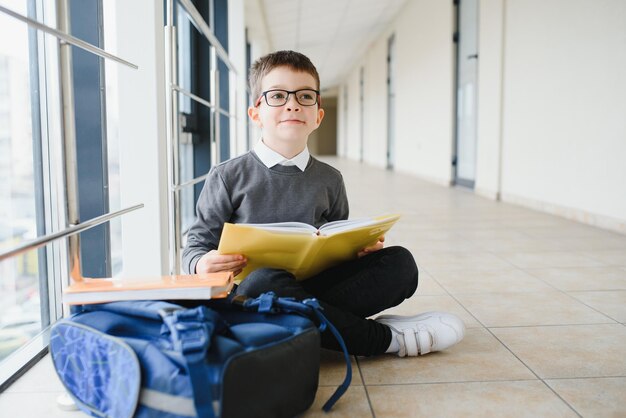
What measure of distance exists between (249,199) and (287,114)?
17 cm

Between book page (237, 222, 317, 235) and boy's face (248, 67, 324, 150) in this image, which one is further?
boy's face (248, 67, 324, 150)

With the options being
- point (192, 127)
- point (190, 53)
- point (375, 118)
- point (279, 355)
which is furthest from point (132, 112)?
point (375, 118)

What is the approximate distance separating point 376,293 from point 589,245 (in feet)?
4.83

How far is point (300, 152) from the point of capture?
3.61 feet

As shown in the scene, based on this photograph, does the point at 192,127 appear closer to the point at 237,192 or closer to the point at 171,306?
the point at 237,192

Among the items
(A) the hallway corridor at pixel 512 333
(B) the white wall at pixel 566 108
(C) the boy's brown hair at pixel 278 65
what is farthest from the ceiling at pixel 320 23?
(C) the boy's brown hair at pixel 278 65

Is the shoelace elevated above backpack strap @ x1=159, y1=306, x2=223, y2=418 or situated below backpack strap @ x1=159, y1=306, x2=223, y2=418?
below

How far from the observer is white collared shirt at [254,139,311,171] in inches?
42.5

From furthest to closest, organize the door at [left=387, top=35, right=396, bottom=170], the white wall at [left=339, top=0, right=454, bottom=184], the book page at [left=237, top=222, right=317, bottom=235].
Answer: the door at [left=387, top=35, right=396, bottom=170] → the white wall at [left=339, top=0, right=454, bottom=184] → the book page at [left=237, top=222, right=317, bottom=235]

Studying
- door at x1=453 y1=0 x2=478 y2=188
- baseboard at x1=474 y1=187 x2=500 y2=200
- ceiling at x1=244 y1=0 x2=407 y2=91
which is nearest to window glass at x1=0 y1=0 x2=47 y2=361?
baseboard at x1=474 y1=187 x2=500 y2=200

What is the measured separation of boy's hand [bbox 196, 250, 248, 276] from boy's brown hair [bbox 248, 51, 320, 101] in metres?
0.33

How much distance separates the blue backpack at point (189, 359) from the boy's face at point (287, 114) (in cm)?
34

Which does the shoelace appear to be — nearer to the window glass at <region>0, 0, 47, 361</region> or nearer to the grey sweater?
the grey sweater

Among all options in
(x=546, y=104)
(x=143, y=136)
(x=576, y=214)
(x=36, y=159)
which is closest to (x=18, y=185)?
(x=36, y=159)
